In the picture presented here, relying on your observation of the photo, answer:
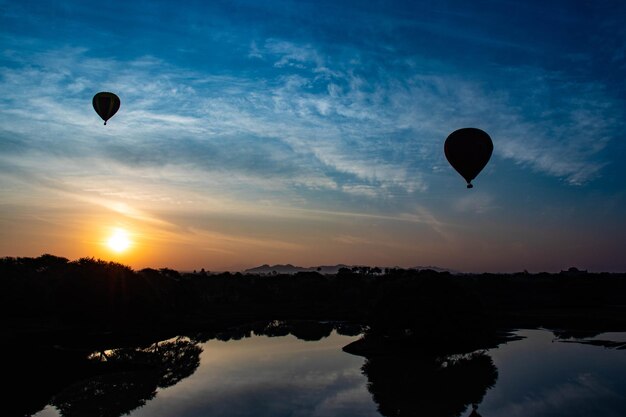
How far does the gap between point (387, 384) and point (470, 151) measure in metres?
18.5

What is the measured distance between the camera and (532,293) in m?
108

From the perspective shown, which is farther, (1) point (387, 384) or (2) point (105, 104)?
(2) point (105, 104)

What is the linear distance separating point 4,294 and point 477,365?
57791 mm

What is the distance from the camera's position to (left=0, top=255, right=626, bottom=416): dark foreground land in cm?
3291

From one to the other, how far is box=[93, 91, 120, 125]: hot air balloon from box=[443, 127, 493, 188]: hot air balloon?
102ft

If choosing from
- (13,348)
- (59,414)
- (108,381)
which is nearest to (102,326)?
(13,348)

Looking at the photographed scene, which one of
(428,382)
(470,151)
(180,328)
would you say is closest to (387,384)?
(428,382)

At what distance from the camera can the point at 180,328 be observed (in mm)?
62188

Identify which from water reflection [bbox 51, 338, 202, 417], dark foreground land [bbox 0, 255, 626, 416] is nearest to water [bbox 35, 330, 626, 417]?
water reflection [bbox 51, 338, 202, 417]

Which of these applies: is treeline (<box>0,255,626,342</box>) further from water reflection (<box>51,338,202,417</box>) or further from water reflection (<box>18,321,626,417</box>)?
water reflection (<box>51,338,202,417</box>)

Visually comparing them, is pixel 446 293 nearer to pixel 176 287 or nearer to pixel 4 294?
pixel 176 287

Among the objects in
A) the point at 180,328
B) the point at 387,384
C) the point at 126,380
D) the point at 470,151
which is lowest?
the point at 126,380

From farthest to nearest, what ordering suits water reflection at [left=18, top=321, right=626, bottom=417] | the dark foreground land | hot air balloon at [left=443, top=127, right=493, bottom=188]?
hot air balloon at [left=443, top=127, right=493, bottom=188], the dark foreground land, water reflection at [left=18, top=321, right=626, bottom=417]

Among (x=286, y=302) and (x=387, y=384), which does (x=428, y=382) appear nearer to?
(x=387, y=384)
